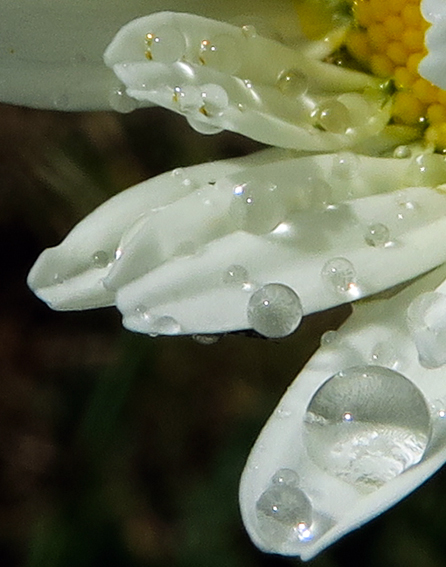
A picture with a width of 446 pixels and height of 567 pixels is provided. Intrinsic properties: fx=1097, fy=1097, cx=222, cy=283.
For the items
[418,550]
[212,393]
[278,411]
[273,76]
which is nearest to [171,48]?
[273,76]

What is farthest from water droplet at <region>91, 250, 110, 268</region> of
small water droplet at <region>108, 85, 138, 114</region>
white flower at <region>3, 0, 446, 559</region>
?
small water droplet at <region>108, 85, 138, 114</region>

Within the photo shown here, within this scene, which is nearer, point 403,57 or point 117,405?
point 403,57

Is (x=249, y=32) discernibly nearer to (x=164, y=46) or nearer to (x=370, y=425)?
(x=164, y=46)

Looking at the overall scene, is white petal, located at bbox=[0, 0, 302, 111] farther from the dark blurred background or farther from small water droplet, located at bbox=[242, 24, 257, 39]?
the dark blurred background

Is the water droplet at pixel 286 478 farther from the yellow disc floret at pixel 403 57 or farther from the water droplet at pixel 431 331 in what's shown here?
the yellow disc floret at pixel 403 57

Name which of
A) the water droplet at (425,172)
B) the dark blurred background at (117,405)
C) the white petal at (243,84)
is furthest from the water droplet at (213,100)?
the dark blurred background at (117,405)

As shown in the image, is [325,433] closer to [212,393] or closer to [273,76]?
[273,76]

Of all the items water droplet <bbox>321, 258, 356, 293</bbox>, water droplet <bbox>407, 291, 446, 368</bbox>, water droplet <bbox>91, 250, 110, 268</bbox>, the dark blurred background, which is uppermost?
water droplet <bbox>407, 291, 446, 368</bbox>

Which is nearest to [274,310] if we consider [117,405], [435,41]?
[435,41]
